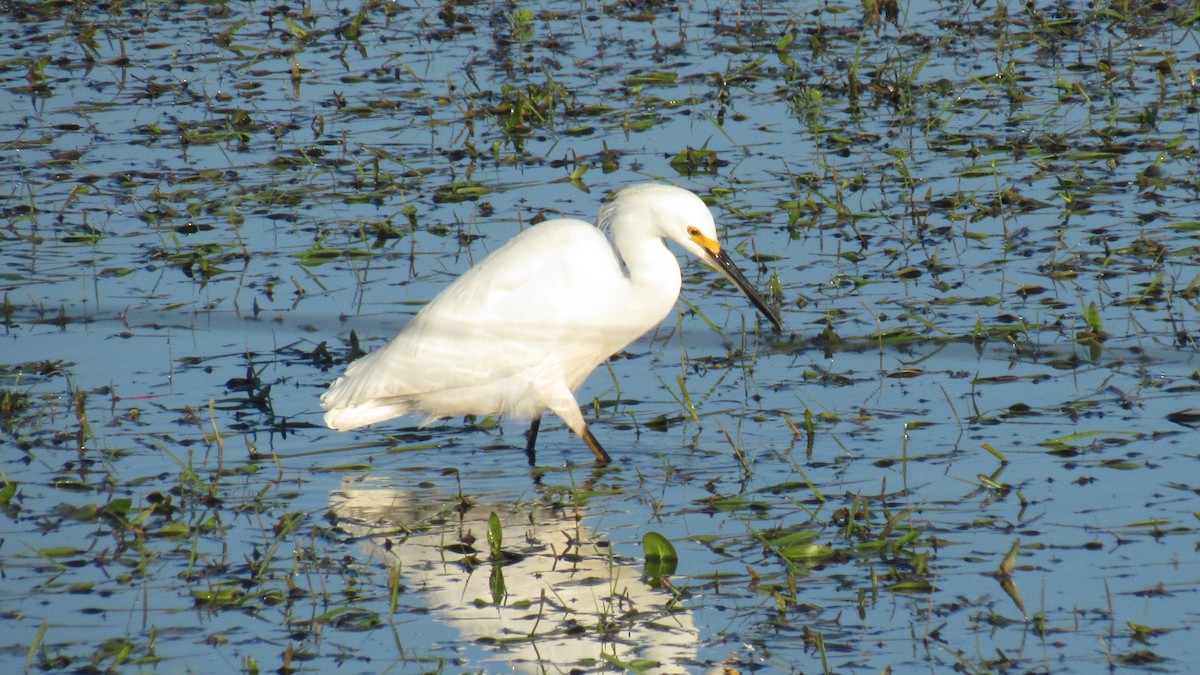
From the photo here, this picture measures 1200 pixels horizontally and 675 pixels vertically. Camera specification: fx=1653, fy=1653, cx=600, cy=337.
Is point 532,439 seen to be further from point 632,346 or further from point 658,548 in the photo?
point 658,548

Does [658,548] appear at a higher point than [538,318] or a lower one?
lower

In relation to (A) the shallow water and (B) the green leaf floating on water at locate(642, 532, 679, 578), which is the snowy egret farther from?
(B) the green leaf floating on water at locate(642, 532, 679, 578)

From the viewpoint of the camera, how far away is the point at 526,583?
16.2ft

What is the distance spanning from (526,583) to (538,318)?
143 cm

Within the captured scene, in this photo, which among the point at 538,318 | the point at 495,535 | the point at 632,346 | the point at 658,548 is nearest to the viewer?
the point at 658,548

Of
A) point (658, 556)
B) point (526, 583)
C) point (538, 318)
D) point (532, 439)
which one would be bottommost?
point (532, 439)

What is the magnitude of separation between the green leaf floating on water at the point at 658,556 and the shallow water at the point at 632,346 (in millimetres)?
36

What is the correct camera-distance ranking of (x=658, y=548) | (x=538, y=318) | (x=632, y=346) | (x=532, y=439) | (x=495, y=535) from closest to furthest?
(x=658, y=548) → (x=495, y=535) → (x=538, y=318) → (x=532, y=439) → (x=632, y=346)

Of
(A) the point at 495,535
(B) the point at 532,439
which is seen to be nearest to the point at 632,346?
(B) the point at 532,439

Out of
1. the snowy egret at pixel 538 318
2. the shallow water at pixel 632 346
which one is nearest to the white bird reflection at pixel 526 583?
the shallow water at pixel 632 346

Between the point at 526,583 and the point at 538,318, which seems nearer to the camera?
the point at 526,583

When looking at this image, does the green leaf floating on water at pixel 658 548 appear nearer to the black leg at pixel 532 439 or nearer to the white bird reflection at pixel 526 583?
the white bird reflection at pixel 526 583

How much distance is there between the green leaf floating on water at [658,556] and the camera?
15.9 feet

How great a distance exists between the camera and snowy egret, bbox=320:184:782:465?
239 inches
